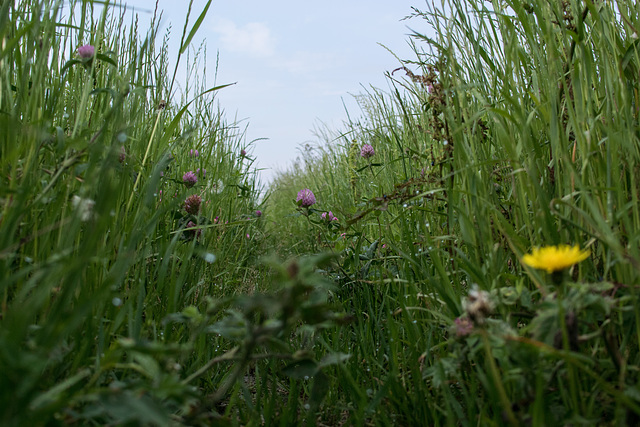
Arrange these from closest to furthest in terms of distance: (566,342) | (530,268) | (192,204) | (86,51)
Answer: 1. (566,342)
2. (530,268)
3. (86,51)
4. (192,204)

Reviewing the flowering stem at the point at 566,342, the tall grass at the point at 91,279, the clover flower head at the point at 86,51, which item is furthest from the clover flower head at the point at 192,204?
the flowering stem at the point at 566,342

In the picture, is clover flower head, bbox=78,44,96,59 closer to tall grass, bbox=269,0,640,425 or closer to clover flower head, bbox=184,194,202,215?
clover flower head, bbox=184,194,202,215

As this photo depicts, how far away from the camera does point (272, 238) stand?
3.89m

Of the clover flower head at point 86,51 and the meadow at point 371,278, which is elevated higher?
the clover flower head at point 86,51

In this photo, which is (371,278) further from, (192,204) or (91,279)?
(91,279)

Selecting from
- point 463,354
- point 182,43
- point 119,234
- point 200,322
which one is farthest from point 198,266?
point 463,354

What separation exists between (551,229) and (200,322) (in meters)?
0.74

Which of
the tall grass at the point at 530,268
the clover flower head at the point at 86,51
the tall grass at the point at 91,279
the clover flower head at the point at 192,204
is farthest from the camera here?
the clover flower head at the point at 192,204

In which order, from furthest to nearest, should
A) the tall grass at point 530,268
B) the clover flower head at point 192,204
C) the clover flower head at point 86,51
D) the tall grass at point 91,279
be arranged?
the clover flower head at point 192,204
the clover flower head at point 86,51
the tall grass at point 530,268
the tall grass at point 91,279

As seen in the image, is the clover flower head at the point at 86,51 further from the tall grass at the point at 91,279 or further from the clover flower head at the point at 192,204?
the clover flower head at the point at 192,204

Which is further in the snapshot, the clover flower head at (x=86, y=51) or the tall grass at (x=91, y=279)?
the clover flower head at (x=86, y=51)

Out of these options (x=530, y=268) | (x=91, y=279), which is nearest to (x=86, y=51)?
(x=91, y=279)

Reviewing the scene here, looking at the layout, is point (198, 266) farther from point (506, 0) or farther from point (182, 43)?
point (506, 0)

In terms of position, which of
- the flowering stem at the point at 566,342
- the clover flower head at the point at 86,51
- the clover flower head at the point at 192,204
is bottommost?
the flowering stem at the point at 566,342
